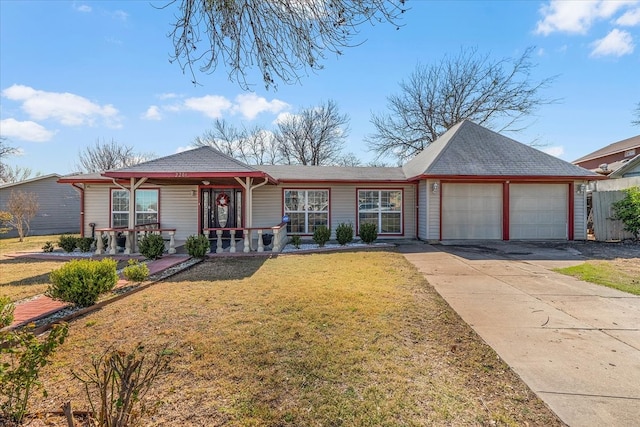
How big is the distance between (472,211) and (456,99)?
15817mm

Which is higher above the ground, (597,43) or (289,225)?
(597,43)

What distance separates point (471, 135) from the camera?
13.7 meters

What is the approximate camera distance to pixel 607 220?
11.9 metres

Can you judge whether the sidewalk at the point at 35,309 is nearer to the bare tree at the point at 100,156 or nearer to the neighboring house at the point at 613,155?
the neighboring house at the point at 613,155

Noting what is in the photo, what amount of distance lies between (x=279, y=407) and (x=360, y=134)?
83.2ft

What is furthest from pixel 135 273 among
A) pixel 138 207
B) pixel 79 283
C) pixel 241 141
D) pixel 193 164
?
pixel 241 141

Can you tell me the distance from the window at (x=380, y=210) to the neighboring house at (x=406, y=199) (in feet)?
0.14

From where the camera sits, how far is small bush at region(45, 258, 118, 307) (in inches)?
177

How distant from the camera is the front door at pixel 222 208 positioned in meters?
12.6

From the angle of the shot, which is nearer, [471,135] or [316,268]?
[316,268]

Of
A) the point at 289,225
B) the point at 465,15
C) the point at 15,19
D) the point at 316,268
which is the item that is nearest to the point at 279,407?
the point at 316,268

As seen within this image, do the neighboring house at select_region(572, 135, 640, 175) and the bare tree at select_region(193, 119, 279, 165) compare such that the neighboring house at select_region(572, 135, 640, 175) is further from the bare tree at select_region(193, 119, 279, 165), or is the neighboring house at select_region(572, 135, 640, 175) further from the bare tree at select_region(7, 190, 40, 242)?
the bare tree at select_region(7, 190, 40, 242)

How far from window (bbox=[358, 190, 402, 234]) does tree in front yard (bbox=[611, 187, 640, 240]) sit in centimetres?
804

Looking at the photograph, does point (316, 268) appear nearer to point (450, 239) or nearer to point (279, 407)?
point (279, 407)
